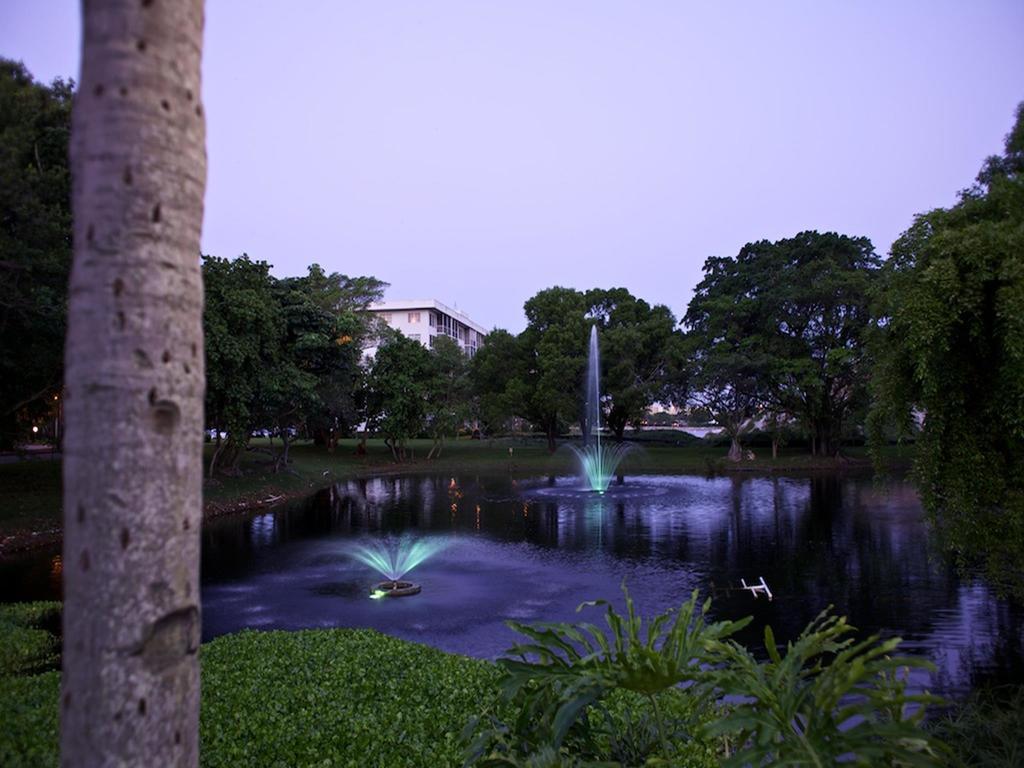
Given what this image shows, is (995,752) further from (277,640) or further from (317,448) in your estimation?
(317,448)

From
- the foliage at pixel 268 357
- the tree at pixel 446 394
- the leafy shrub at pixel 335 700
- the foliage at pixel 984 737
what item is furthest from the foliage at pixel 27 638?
the tree at pixel 446 394

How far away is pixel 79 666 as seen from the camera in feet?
6.32

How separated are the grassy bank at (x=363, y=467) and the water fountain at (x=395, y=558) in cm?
866

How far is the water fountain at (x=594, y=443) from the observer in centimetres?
3955

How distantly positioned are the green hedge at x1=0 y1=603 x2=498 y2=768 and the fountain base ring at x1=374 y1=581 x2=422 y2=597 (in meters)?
3.90

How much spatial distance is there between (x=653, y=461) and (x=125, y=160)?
42.6m

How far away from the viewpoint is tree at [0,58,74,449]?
53.5 feet

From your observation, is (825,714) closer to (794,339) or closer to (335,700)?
(335,700)

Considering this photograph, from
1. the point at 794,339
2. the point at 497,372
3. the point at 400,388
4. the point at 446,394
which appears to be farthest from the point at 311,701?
the point at 446,394

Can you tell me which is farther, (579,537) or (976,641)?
(579,537)

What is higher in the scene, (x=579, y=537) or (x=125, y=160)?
(x=125, y=160)

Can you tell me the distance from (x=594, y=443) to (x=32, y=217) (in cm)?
3522

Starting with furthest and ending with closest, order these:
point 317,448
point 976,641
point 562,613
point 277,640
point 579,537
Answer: point 317,448
point 579,537
point 562,613
point 976,641
point 277,640

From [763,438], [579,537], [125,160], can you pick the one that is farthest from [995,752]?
[763,438]
